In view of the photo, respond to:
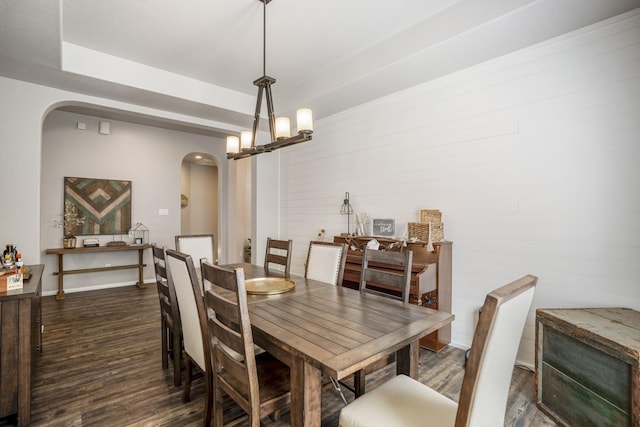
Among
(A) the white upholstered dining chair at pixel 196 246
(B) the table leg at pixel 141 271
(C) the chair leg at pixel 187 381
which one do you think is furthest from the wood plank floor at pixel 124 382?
(B) the table leg at pixel 141 271

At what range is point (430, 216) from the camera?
3.29 meters

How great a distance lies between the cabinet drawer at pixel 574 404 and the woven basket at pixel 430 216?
4.96 feet

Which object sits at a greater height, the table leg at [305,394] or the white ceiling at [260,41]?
the white ceiling at [260,41]

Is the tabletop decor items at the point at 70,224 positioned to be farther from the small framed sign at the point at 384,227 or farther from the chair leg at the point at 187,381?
the small framed sign at the point at 384,227

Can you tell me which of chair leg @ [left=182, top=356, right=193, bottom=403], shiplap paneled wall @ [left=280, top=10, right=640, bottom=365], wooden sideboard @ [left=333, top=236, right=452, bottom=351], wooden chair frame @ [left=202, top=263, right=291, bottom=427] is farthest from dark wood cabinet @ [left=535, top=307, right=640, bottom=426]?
chair leg @ [left=182, top=356, right=193, bottom=403]

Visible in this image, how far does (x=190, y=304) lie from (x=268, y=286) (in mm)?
598

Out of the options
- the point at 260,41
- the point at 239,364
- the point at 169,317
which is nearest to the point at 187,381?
the point at 169,317

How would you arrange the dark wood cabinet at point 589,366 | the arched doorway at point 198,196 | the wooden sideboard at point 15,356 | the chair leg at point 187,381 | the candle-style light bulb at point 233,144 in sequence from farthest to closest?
1. the arched doorway at point 198,196
2. the candle-style light bulb at point 233,144
3. the chair leg at point 187,381
4. the wooden sideboard at point 15,356
5. the dark wood cabinet at point 589,366

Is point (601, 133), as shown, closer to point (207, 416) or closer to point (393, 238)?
point (393, 238)

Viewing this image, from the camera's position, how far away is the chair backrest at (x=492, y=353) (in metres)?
0.96

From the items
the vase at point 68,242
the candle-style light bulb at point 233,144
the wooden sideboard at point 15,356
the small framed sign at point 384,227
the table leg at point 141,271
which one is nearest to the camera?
the wooden sideboard at point 15,356

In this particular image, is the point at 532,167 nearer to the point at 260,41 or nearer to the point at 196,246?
the point at 260,41

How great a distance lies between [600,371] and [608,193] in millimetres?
1320

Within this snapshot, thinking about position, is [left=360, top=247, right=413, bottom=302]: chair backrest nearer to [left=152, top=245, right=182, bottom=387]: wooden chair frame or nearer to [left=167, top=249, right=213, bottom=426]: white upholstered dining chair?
[left=167, top=249, right=213, bottom=426]: white upholstered dining chair
